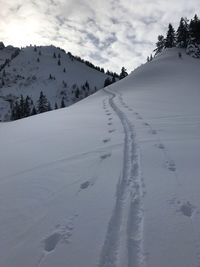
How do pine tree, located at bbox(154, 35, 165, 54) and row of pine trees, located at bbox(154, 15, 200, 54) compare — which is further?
pine tree, located at bbox(154, 35, 165, 54)

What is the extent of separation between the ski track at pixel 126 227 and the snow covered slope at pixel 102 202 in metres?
0.01

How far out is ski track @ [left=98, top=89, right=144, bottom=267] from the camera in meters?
3.50

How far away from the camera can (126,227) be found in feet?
13.5

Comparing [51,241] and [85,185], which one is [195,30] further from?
[51,241]

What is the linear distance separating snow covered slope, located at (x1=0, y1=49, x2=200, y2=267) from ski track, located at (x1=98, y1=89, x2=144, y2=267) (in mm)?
15

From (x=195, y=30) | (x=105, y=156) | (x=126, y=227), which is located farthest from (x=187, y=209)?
(x=195, y=30)

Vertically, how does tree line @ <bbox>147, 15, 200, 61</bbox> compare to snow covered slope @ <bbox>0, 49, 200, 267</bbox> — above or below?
above

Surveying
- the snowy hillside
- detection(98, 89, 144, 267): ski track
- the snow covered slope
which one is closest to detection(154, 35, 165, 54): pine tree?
the snowy hillside

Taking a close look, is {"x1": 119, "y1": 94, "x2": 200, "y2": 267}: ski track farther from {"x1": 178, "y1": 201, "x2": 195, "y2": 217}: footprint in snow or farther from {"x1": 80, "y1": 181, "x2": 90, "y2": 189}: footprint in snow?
{"x1": 80, "y1": 181, "x2": 90, "y2": 189}: footprint in snow

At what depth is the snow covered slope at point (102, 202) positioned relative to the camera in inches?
143

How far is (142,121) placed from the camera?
12.2m

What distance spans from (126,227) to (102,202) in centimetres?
87

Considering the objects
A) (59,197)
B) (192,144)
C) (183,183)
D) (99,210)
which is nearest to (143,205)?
(99,210)

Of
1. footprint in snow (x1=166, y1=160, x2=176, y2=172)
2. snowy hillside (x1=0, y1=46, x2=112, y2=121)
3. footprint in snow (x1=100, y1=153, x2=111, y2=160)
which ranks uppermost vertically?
snowy hillside (x1=0, y1=46, x2=112, y2=121)
